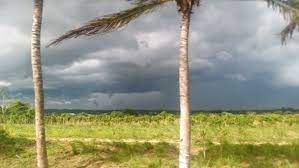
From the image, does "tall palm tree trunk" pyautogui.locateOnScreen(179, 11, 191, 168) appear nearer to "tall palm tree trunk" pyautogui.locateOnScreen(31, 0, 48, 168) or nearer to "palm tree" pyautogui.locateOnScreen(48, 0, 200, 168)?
"palm tree" pyautogui.locateOnScreen(48, 0, 200, 168)

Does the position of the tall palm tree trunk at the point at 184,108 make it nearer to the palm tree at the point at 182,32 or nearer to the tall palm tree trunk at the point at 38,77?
the palm tree at the point at 182,32

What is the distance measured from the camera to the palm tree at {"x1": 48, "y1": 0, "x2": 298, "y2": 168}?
13.3 metres

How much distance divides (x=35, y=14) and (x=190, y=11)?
4954 millimetres

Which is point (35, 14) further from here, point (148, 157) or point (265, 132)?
point (265, 132)

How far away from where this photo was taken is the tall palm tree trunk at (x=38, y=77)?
52.5 ft

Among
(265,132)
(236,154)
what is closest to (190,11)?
(236,154)

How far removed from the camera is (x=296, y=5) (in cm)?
1343

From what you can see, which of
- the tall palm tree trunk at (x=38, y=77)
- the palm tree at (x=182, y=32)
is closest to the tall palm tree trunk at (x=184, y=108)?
the palm tree at (x=182, y=32)

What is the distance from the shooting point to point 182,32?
44.7 feet

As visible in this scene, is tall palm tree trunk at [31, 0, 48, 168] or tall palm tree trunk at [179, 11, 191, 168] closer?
tall palm tree trunk at [179, 11, 191, 168]

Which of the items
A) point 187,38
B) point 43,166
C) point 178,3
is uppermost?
point 178,3

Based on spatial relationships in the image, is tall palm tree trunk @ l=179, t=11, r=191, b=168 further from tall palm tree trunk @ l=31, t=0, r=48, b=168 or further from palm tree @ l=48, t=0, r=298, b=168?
tall palm tree trunk @ l=31, t=0, r=48, b=168

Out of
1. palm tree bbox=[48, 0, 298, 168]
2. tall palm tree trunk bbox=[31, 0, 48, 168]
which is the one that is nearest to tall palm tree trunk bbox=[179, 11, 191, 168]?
palm tree bbox=[48, 0, 298, 168]

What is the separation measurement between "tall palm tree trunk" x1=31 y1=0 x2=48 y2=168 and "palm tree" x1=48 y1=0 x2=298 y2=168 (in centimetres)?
297
